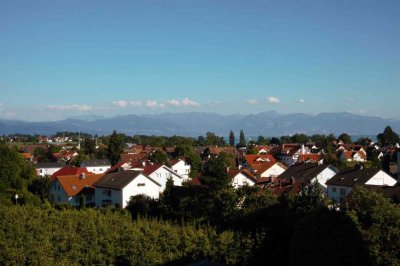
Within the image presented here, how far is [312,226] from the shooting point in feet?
29.2

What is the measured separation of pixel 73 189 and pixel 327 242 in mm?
39539

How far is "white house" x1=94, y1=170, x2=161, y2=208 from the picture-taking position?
1540 inches

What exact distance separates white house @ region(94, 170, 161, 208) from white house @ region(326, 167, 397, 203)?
1621 cm

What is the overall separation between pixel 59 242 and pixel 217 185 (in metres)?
11.6

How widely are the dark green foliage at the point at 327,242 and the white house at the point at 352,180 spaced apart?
1242 inches

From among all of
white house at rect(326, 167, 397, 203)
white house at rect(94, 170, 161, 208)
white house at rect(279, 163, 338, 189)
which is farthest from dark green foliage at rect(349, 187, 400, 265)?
white house at rect(279, 163, 338, 189)

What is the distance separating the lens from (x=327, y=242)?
28.3 ft

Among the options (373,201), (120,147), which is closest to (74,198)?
(373,201)

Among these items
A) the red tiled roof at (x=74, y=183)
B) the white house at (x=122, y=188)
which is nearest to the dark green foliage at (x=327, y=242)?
the white house at (x=122, y=188)

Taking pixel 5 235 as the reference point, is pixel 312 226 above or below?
above

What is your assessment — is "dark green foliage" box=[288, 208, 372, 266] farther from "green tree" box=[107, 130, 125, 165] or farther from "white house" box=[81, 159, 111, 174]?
"green tree" box=[107, 130, 125, 165]

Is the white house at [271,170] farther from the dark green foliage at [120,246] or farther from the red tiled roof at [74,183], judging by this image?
the dark green foliage at [120,246]

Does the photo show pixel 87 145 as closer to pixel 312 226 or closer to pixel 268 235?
pixel 268 235

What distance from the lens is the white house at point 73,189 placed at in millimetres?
44000
